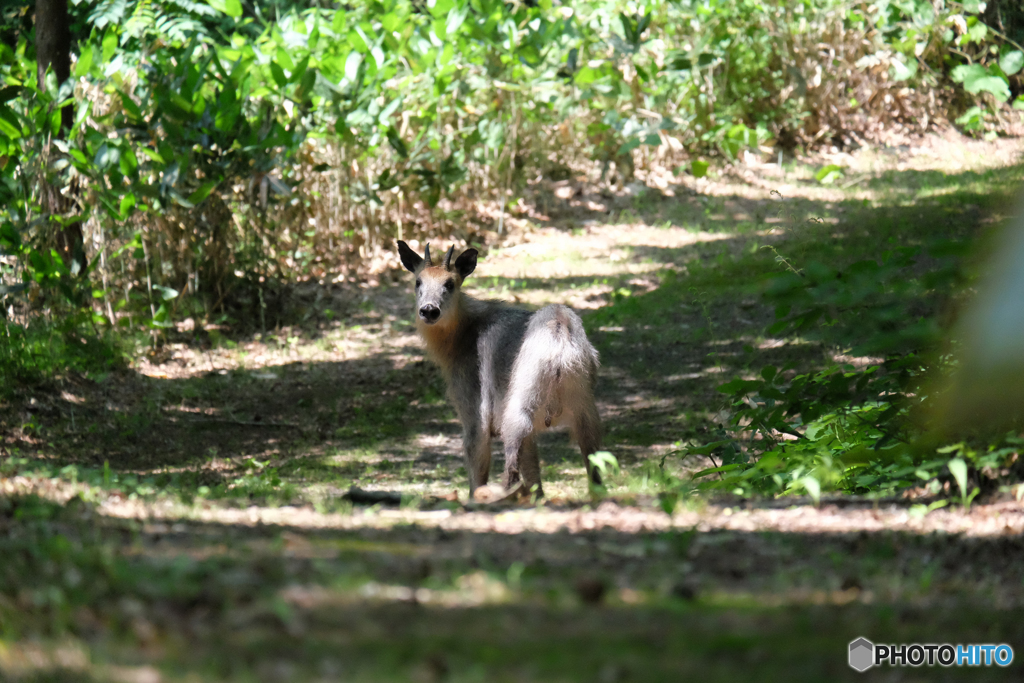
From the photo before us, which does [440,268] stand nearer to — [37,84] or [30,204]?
[30,204]

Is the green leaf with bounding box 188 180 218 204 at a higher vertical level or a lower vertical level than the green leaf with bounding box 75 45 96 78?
lower

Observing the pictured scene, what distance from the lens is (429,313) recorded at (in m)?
6.47

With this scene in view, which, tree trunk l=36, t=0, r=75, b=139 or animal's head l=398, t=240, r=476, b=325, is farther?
tree trunk l=36, t=0, r=75, b=139

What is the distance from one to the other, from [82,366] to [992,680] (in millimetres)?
8027

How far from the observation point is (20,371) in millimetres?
7879

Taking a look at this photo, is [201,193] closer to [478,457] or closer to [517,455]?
[478,457]

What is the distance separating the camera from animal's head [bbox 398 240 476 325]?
6500mm

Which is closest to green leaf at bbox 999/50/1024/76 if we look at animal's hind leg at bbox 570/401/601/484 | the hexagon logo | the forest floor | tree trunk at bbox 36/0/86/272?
the forest floor

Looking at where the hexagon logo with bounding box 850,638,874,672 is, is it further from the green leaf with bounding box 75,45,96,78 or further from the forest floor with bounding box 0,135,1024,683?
the green leaf with bounding box 75,45,96,78

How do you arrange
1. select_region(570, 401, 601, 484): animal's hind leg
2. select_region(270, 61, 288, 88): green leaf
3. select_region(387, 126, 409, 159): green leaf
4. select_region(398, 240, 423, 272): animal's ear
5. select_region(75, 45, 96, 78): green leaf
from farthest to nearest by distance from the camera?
select_region(387, 126, 409, 159): green leaf < select_region(270, 61, 288, 88): green leaf < select_region(75, 45, 96, 78): green leaf < select_region(398, 240, 423, 272): animal's ear < select_region(570, 401, 601, 484): animal's hind leg

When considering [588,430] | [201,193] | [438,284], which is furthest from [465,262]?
[201,193]

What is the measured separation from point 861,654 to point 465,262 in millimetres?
4833

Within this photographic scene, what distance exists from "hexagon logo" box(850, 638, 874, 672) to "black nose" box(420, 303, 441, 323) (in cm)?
422

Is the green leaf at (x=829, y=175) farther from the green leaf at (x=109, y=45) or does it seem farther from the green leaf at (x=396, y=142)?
the green leaf at (x=109, y=45)
